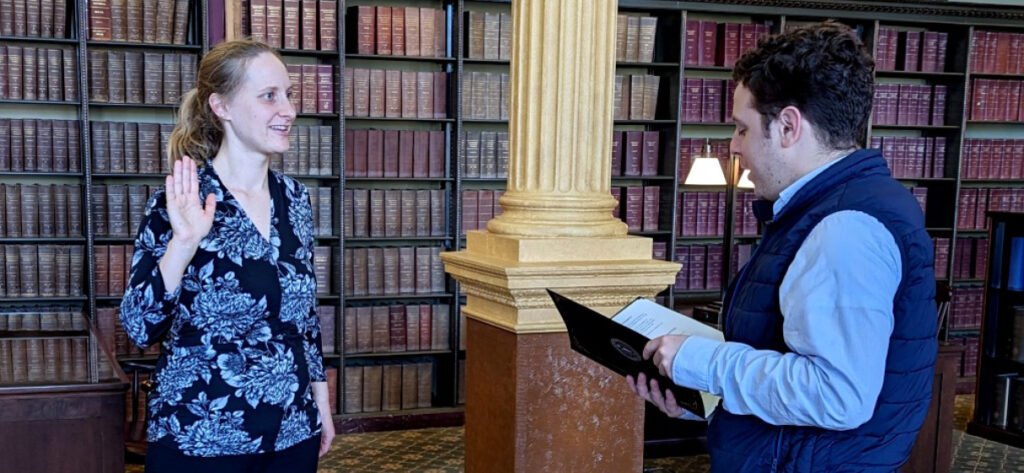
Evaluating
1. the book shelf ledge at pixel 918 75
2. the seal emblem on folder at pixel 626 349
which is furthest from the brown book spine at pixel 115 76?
the book shelf ledge at pixel 918 75

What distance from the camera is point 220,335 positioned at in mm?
1827

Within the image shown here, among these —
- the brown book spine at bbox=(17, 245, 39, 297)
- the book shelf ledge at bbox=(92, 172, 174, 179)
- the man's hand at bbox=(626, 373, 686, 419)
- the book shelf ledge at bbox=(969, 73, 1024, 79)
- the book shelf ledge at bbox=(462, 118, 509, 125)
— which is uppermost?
the book shelf ledge at bbox=(969, 73, 1024, 79)

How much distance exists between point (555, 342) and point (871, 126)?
13.6 feet

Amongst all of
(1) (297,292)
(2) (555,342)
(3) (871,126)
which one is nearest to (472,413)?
(2) (555,342)

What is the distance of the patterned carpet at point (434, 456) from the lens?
4461mm

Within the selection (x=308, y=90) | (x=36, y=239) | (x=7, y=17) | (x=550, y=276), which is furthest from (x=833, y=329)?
(x=7, y=17)

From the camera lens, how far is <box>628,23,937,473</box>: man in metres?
1.24

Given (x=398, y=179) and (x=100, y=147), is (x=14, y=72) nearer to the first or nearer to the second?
(x=100, y=147)

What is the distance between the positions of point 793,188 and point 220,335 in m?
1.12

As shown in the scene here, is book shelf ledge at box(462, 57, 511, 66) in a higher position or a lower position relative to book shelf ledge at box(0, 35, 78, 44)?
higher

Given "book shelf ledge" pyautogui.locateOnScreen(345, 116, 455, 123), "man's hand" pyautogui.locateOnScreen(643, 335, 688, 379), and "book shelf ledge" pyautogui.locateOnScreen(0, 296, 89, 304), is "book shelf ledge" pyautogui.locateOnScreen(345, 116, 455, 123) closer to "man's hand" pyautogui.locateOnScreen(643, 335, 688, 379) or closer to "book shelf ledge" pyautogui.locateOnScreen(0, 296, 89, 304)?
"book shelf ledge" pyautogui.locateOnScreen(0, 296, 89, 304)

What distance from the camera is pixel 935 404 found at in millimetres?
3967

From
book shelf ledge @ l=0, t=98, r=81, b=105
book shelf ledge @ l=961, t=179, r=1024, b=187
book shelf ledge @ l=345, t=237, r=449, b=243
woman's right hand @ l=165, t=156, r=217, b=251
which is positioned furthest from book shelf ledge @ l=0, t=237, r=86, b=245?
book shelf ledge @ l=961, t=179, r=1024, b=187

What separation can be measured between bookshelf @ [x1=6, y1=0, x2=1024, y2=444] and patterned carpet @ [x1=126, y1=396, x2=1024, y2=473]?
0.17 m
